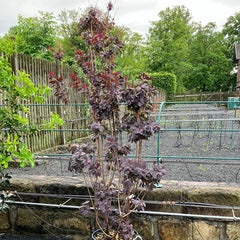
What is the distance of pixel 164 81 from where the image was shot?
17.2 m

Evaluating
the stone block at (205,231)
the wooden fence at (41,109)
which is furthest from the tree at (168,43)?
the stone block at (205,231)

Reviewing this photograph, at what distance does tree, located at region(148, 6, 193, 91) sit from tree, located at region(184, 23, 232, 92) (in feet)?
22.3

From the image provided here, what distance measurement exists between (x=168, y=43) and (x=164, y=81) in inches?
316

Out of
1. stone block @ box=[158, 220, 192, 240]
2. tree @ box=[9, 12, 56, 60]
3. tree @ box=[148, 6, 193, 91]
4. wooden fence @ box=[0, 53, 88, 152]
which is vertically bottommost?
stone block @ box=[158, 220, 192, 240]

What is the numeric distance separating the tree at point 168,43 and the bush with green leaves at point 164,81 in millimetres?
6475

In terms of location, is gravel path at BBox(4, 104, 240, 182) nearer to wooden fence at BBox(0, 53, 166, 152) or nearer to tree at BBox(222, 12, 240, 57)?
wooden fence at BBox(0, 53, 166, 152)

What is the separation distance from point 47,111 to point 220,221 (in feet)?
14.3

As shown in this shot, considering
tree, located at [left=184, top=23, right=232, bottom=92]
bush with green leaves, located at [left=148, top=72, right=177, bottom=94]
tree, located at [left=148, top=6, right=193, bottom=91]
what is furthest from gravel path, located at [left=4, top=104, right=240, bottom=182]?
tree, located at [left=184, top=23, right=232, bottom=92]

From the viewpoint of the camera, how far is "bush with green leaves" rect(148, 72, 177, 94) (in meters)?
17.1

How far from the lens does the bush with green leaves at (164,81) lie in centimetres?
1708

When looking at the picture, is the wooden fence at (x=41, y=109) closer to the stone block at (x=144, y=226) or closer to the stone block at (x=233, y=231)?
the stone block at (x=144, y=226)

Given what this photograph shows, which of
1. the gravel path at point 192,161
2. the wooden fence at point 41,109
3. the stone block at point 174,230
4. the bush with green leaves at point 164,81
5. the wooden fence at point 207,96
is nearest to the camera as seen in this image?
the stone block at point 174,230

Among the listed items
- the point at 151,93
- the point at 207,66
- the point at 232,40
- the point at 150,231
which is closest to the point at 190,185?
the point at 150,231

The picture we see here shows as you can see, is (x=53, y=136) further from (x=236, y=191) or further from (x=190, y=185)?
(x=236, y=191)
